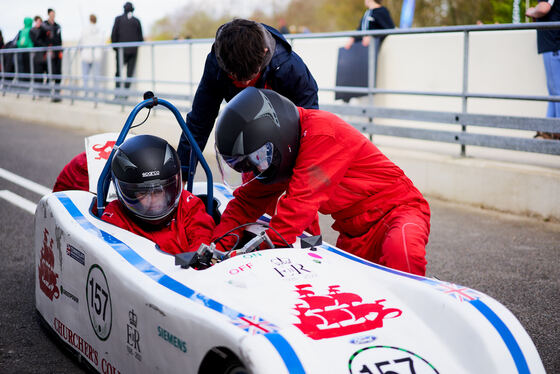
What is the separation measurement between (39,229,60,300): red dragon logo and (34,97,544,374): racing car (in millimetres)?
313

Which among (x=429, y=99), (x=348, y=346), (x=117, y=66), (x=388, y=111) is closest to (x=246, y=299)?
(x=348, y=346)

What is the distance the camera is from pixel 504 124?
23.6 feet

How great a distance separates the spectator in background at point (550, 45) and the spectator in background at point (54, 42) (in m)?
12.3

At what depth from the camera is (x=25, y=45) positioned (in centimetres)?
2003

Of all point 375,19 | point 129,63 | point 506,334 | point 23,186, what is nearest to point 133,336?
point 506,334

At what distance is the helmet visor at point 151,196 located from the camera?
377 centimetres

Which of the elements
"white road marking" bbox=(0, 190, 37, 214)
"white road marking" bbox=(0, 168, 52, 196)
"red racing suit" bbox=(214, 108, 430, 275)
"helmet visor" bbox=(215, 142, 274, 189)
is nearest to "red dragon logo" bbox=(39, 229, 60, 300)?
"red racing suit" bbox=(214, 108, 430, 275)

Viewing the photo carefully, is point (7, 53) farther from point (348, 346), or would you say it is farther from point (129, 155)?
point (348, 346)

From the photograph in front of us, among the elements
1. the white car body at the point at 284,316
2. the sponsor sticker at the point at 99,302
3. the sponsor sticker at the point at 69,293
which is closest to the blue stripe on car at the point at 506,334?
the white car body at the point at 284,316

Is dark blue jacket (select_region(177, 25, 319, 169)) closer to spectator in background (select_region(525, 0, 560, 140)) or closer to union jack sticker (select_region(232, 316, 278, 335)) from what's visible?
union jack sticker (select_region(232, 316, 278, 335))

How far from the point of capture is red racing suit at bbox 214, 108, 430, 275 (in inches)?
138

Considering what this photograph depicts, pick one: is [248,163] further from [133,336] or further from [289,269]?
[133,336]

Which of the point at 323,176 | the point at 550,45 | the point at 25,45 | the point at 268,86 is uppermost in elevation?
the point at 25,45

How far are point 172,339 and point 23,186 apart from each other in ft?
20.4
